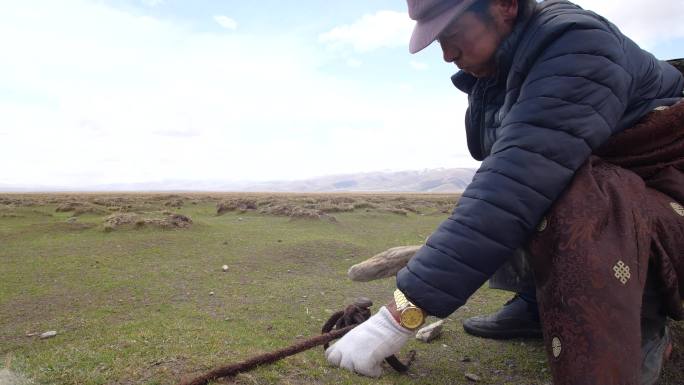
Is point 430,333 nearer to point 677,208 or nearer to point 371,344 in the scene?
point 371,344

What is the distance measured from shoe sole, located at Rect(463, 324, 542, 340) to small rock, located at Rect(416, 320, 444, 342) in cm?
27

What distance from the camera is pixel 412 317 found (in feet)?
7.28

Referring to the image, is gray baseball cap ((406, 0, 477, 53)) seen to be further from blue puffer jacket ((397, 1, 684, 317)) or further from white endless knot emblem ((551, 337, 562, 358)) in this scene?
white endless knot emblem ((551, 337, 562, 358))

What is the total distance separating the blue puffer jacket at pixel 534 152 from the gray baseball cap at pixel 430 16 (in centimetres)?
42

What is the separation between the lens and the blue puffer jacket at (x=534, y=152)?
1.99 m

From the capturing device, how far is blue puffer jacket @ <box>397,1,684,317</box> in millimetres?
1985

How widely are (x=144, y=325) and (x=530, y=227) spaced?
11.6ft

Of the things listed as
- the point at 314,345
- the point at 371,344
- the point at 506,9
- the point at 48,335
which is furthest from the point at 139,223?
the point at 506,9

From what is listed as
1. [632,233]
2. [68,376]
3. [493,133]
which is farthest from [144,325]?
[632,233]

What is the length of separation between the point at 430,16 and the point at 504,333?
256 cm

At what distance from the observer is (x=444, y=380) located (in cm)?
290

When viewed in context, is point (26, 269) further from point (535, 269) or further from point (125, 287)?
point (535, 269)

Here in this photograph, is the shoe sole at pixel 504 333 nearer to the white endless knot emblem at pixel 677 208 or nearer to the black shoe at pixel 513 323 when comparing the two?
the black shoe at pixel 513 323

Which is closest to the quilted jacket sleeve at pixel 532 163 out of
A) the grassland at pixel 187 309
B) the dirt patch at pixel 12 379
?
the grassland at pixel 187 309
